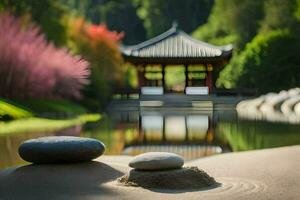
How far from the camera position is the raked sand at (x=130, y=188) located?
8820 mm

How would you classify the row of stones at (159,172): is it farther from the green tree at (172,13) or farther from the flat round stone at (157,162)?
the green tree at (172,13)

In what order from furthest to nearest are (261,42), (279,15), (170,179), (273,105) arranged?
(279,15) < (261,42) < (273,105) < (170,179)

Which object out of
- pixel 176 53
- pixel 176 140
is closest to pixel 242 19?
pixel 176 53

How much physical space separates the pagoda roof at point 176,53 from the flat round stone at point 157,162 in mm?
35177

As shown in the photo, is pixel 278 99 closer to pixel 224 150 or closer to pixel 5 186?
pixel 224 150

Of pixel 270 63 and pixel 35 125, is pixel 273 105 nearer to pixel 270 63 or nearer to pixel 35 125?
pixel 270 63

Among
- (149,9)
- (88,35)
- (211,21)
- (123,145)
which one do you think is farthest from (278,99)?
(149,9)

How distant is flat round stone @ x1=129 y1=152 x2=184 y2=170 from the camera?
9773mm

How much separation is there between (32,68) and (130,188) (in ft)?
74.8

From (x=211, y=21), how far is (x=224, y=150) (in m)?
47.0

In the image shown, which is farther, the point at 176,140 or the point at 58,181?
the point at 176,140

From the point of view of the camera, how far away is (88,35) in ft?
148

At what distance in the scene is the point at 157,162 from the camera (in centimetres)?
976

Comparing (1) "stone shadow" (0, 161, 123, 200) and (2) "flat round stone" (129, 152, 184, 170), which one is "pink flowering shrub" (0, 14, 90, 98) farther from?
(2) "flat round stone" (129, 152, 184, 170)
